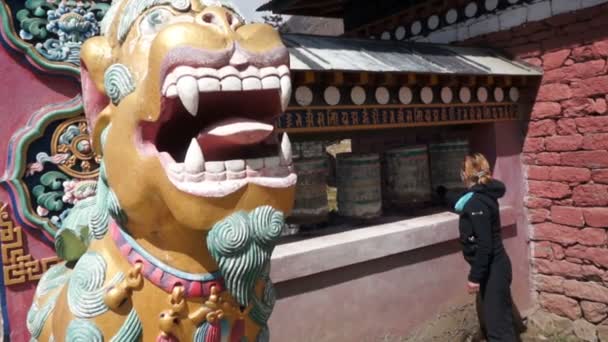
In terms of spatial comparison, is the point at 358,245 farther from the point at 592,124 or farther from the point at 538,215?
the point at 592,124

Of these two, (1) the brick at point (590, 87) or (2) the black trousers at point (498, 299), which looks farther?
(1) the brick at point (590, 87)

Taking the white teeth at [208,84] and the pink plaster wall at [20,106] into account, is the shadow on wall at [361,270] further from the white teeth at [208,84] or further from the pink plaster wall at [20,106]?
the white teeth at [208,84]

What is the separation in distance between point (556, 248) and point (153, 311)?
399 cm

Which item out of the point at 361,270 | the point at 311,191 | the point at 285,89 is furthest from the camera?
the point at 311,191

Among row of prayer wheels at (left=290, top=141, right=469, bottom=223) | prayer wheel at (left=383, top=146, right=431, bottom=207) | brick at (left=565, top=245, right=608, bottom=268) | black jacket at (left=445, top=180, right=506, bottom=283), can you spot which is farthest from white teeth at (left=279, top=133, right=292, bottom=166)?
brick at (left=565, top=245, right=608, bottom=268)

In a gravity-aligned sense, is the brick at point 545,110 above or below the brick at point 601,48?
below

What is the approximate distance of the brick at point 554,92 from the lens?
394 centimetres

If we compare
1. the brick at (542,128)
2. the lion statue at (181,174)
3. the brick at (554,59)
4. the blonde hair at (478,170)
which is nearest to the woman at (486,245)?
the blonde hair at (478,170)

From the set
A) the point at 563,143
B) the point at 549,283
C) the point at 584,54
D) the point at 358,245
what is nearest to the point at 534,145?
the point at 563,143

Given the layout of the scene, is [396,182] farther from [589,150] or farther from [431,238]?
[589,150]

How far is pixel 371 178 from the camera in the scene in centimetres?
381

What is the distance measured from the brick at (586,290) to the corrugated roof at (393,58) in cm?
181

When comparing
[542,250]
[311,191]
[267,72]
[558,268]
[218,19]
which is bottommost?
[558,268]

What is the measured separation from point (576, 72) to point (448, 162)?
4.03 feet
